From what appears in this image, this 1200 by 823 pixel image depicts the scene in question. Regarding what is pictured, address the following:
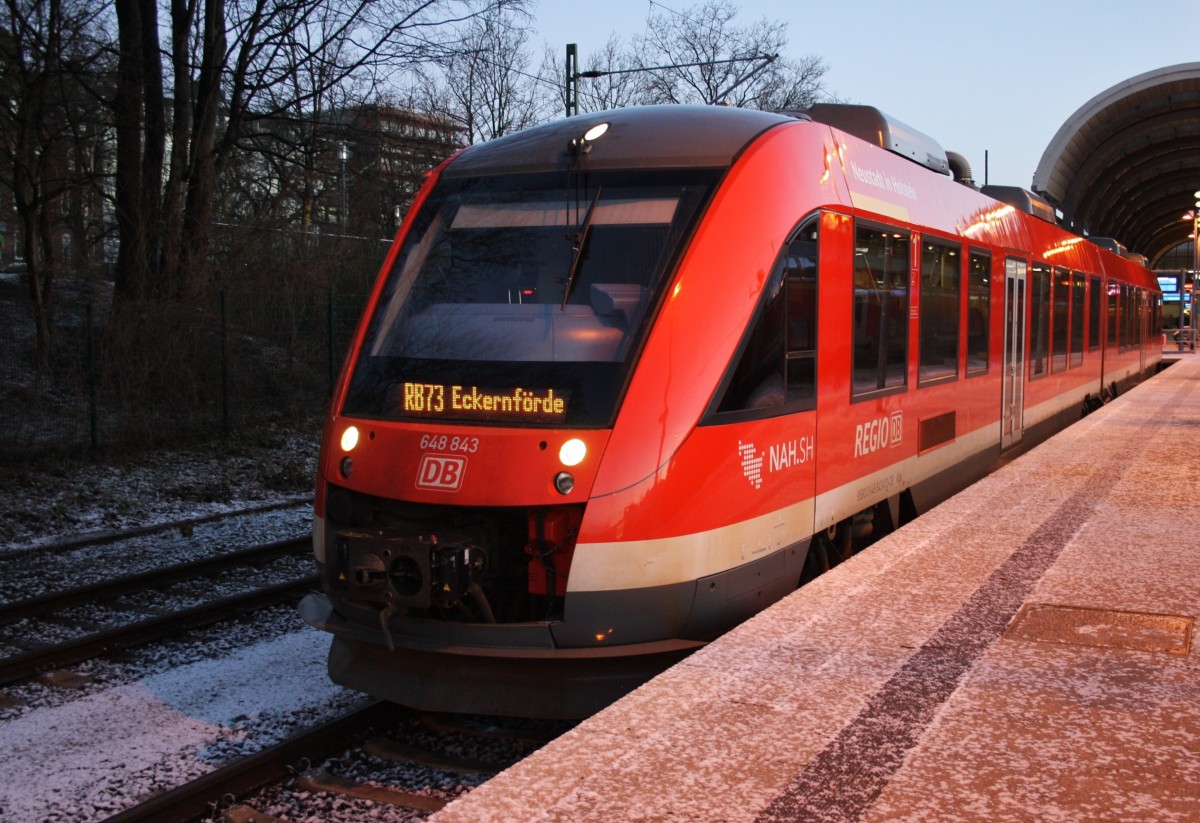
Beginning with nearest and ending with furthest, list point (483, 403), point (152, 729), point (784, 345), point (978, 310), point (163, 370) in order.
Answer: point (483, 403) → point (152, 729) → point (784, 345) → point (978, 310) → point (163, 370)

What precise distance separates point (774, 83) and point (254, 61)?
28.6 meters

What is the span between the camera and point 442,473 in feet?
16.5

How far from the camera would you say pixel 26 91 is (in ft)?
49.3

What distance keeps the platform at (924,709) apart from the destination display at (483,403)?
1.32 m

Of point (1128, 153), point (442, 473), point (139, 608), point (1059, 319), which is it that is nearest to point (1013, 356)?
point (1059, 319)

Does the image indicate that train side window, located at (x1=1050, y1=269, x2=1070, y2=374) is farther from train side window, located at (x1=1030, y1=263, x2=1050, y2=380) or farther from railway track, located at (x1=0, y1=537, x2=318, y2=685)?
railway track, located at (x1=0, y1=537, x2=318, y2=685)

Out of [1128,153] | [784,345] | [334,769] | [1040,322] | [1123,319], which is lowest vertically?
[334,769]

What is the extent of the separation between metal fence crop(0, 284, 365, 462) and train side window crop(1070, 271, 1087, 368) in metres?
11.4

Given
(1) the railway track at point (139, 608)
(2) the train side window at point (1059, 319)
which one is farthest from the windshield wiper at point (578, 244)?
(2) the train side window at point (1059, 319)

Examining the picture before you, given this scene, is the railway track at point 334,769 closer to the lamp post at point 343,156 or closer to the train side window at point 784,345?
the train side window at point 784,345

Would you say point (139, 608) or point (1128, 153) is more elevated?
point (1128, 153)

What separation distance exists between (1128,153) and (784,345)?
171 ft

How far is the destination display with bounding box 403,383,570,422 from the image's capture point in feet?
16.8

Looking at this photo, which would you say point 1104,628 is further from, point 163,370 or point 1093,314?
point 1093,314
